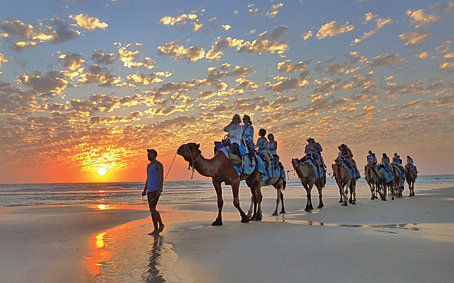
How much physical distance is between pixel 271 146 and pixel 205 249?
8.51 meters

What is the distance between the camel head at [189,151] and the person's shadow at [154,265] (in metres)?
2.91

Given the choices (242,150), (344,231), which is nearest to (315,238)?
(344,231)

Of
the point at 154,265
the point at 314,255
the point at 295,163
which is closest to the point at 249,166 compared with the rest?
the point at 295,163

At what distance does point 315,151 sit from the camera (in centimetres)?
1811

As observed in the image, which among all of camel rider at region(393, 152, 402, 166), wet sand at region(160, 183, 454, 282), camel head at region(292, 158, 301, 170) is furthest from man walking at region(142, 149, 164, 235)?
camel rider at region(393, 152, 402, 166)

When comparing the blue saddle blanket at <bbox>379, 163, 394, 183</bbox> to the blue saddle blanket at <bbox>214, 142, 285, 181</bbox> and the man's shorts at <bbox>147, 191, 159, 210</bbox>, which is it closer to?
the blue saddle blanket at <bbox>214, 142, 285, 181</bbox>

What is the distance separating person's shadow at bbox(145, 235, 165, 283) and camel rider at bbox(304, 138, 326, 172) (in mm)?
11454

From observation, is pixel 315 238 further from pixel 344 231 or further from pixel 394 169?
pixel 394 169

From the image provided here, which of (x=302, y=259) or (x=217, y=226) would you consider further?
(x=217, y=226)

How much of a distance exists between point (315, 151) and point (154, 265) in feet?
44.6

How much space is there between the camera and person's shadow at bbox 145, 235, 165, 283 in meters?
5.07

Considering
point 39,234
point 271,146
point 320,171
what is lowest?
point 39,234

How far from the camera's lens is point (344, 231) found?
28.9ft

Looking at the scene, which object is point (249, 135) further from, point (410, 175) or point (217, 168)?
point (410, 175)
